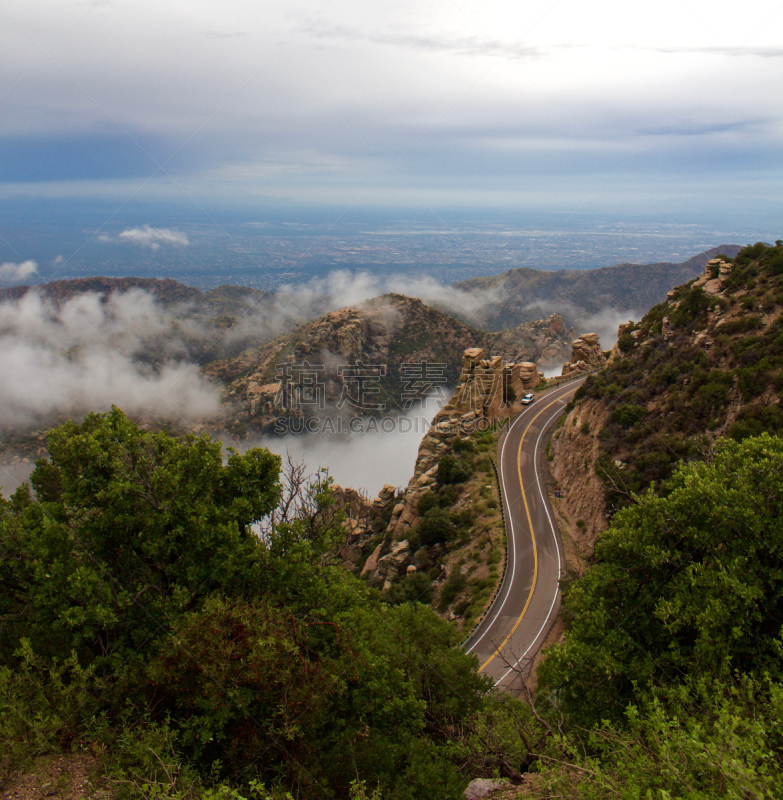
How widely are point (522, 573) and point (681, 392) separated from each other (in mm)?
15607

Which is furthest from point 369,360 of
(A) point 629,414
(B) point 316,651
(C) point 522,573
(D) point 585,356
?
(B) point 316,651

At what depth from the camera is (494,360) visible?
179 feet

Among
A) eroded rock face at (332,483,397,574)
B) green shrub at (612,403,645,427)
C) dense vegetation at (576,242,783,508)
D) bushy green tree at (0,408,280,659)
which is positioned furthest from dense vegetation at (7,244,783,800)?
eroded rock face at (332,483,397,574)

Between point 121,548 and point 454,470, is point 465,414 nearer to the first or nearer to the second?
point 454,470

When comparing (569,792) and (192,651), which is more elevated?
(192,651)

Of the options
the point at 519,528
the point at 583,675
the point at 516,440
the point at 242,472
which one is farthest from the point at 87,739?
the point at 516,440

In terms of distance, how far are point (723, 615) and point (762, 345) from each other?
2329cm

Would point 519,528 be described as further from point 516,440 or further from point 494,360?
point 494,360

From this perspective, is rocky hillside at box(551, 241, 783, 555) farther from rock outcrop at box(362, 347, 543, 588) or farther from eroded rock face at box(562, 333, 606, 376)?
eroded rock face at box(562, 333, 606, 376)

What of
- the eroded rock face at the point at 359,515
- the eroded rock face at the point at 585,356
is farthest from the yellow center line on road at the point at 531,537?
the eroded rock face at the point at 359,515

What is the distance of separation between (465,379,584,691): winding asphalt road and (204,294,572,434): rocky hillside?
77.7m

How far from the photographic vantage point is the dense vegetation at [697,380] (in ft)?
80.9

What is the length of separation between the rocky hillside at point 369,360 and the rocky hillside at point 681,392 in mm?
83336

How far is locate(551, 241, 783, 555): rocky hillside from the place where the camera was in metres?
25.0
